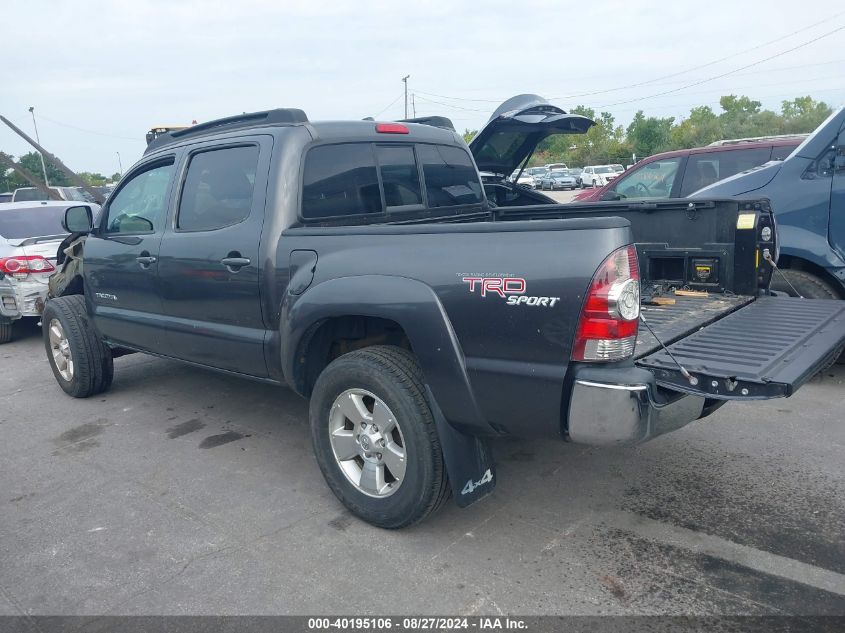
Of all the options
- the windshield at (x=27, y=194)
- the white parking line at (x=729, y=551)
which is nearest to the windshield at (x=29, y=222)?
the white parking line at (x=729, y=551)

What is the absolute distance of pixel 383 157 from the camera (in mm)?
4074

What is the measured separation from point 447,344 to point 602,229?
2.56 feet

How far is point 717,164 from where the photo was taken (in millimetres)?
7488

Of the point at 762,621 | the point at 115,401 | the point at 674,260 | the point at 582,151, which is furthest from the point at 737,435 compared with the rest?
the point at 582,151

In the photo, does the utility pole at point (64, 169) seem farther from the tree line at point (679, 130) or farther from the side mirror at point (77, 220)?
the tree line at point (679, 130)

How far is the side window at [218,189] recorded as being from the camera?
3822 millimetres

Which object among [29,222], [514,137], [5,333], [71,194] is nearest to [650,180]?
[514,137]

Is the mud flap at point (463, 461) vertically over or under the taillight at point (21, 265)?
under

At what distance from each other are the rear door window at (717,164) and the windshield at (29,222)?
7.24 metres

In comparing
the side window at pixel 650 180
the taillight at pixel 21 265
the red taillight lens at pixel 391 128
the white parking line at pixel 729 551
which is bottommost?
the white parking line at pixel 729 551

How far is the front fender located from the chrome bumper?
44 centimetres

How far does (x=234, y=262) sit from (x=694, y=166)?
19.0 ft

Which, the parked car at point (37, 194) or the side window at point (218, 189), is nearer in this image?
the side window at point (218, 189)

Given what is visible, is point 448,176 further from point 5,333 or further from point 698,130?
point 698,130
